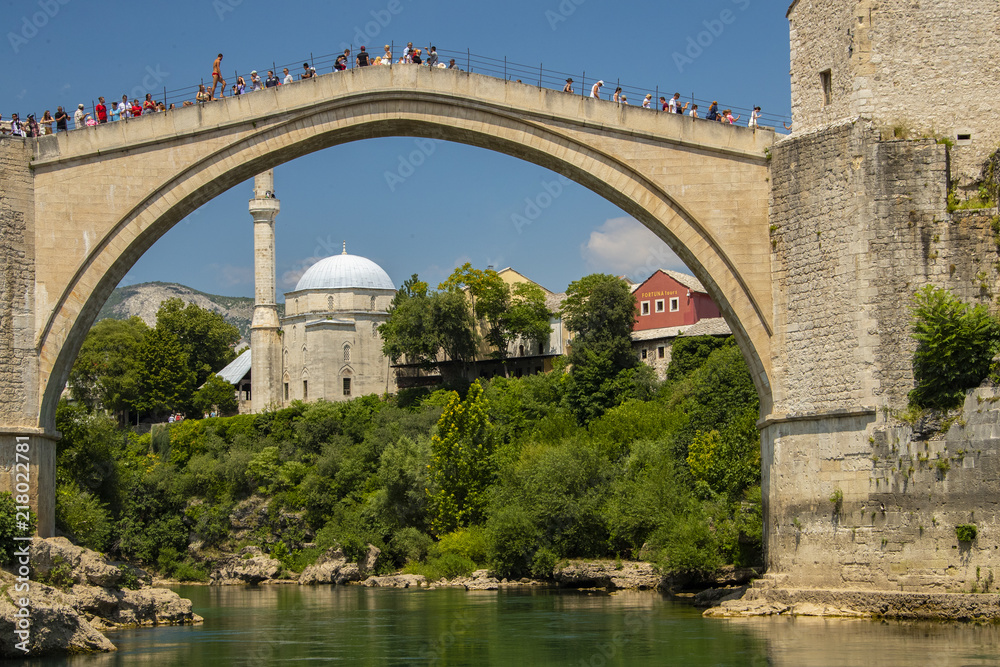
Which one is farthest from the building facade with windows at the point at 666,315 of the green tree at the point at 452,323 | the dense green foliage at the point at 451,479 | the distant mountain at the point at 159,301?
the distant mountain at the point at 159,301

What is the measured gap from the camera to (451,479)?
106 feet

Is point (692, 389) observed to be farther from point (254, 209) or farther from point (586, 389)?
point (254, 209)

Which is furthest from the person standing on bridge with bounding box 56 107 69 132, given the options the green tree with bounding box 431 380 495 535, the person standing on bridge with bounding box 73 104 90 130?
the green tree with bounding box 431 380 495 535

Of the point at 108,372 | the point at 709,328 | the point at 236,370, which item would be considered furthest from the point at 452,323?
the point at 108,372

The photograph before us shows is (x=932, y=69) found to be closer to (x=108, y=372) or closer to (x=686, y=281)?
(x=686, y=281)

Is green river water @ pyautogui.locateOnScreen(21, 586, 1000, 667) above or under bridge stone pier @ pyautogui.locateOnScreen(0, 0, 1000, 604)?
under

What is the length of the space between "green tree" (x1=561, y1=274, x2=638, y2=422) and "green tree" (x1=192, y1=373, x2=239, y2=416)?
659 inches

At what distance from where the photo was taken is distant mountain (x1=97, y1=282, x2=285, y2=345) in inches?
6604

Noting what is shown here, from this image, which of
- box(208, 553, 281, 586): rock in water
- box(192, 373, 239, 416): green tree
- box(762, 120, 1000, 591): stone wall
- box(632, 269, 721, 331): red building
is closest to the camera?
box(762, 120, 1000, 591): stone wall

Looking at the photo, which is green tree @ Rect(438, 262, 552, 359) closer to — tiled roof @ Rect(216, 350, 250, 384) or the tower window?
tiled roof @ Rect(216, 350, 250, 384)

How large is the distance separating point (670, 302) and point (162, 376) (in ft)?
74.2

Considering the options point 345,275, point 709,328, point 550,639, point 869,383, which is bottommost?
point 550,639

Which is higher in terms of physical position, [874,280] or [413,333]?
[413,333]

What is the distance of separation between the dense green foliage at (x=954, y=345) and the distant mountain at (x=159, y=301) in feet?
483
